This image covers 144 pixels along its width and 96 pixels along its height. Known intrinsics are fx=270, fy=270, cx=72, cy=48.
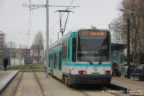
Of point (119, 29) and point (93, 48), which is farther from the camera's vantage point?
point (119, 29)

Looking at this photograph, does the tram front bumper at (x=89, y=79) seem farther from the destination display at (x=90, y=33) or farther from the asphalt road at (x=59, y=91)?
the destination display at (x=90, y=33)

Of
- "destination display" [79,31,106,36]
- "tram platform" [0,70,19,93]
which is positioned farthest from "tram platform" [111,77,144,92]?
"tram platform" [0,70,19,93]

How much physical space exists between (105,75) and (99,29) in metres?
2.39

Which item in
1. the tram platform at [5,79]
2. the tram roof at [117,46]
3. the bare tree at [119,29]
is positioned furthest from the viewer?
the bare tree at [119,29]

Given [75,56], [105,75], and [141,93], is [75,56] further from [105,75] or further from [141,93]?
[141,93]

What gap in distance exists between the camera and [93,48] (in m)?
13.5

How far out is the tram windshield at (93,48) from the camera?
44.3 ft

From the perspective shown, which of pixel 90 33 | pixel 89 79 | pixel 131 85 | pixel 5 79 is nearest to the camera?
pixel 89 79

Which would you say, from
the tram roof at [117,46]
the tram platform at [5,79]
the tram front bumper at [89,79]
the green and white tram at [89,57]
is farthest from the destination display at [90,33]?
the tram roof at [117,46]

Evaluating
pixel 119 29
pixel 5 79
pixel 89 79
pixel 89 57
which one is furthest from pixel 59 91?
pixel 119 29

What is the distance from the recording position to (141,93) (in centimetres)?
1103

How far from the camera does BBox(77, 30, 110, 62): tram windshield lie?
1349cm

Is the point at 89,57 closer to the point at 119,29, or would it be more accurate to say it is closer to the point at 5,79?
the point at 5,79

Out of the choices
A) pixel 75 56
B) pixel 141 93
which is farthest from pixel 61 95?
pixel 141 93
